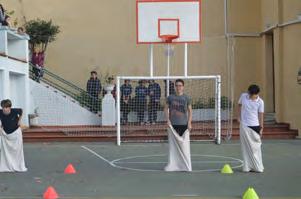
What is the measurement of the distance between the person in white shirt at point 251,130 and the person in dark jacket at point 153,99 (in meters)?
7.38

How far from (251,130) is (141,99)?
26.2 feet

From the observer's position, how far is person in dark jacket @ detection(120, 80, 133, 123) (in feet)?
60.7

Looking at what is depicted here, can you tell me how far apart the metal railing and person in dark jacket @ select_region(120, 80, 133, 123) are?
222 centimetres

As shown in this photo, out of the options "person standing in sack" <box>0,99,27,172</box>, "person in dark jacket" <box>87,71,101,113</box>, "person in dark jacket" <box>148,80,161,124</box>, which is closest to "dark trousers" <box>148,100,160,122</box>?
"person in dark jacket" <box>148,80,161,124</box>

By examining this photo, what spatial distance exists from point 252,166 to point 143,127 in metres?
7.50

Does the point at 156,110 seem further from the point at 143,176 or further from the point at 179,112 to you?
the point at 143,176

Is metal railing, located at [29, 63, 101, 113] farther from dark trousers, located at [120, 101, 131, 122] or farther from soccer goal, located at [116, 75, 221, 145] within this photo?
dark trousers, located at [120, 101, 131, 122]

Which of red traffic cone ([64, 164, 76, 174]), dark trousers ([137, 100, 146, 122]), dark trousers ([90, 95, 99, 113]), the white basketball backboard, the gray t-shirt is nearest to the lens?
red traffic cone ([64, 164, 76, 174])

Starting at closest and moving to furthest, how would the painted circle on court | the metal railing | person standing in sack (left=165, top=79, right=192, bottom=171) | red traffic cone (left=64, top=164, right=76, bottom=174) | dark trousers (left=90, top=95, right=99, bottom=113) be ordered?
red traffic cone (left=64, top=164, right=76, bottom=174) → person standing in sack (left=165, top=79, right=192, bottom=171) → the painted circle on court → dark trousers (left=90, top=95, right=99, bottom=113) → the metal railing

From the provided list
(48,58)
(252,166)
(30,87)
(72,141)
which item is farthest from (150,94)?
(252,166)

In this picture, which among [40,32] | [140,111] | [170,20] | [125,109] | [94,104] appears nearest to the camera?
[170,20]

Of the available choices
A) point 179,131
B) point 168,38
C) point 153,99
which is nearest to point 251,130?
point 179,131

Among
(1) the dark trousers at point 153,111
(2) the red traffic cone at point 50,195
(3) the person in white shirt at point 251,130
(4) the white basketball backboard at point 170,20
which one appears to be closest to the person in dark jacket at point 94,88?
(1) the dark trousers at point 153,111

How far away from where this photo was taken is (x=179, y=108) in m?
11.7
